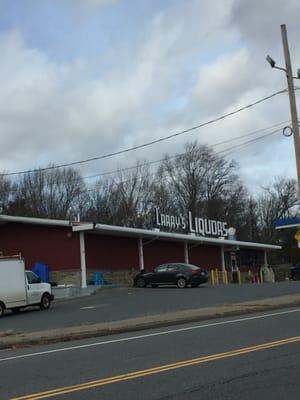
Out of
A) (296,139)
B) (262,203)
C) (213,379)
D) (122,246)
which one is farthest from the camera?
(262,203)

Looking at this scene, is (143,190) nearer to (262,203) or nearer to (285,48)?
(262,203)

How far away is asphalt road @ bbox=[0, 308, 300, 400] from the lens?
299 inches

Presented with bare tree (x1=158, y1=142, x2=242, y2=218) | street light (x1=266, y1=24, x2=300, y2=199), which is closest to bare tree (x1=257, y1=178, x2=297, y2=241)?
bare tree (x1=158, y1=142, x2=242, y2=218)

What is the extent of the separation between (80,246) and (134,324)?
1946 cm

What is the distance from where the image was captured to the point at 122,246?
3928 cm

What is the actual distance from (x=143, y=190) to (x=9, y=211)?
55.4ft

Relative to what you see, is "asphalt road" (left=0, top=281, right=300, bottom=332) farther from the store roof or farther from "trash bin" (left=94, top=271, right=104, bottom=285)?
the store roof

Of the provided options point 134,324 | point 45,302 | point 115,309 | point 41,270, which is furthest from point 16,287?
point 41,270

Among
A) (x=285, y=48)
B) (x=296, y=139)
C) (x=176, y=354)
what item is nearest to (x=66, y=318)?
(x=176, y=354)

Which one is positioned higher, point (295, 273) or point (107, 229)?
point (107, 229)

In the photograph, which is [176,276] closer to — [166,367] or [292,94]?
[292,94]

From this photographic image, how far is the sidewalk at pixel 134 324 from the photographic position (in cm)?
1433

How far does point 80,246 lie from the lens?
1395 inches

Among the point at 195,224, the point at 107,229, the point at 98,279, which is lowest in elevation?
the point at 98,279
